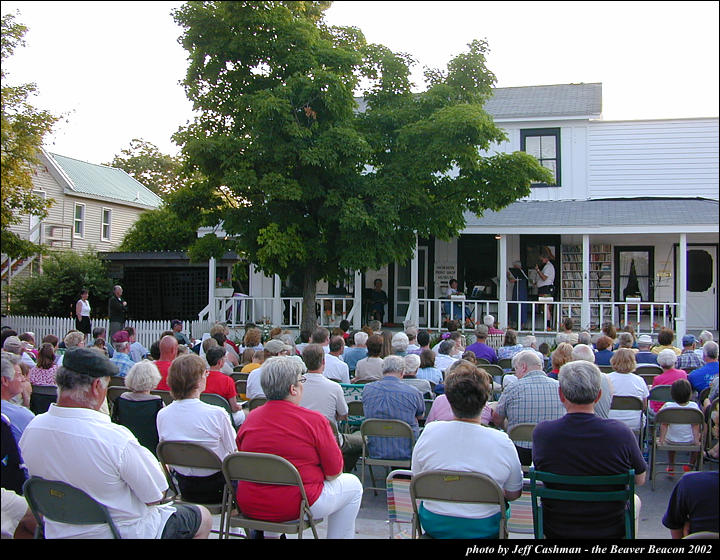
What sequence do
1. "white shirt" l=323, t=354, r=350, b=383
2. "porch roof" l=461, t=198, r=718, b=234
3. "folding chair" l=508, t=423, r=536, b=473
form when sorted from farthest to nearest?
"porch roof" l=461, t=198, r=718, b=234
"white shirt" l=323, t=354, r=350, b=383
"folding chair" l=508, t=423, r=536, b=473

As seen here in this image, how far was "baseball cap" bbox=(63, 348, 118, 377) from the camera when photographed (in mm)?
3354

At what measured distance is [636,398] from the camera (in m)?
6.43

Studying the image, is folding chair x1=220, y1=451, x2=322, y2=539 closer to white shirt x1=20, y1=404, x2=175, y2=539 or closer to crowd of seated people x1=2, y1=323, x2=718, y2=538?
crowd of seated people x1=2, y1=323, x2=718, y2=538

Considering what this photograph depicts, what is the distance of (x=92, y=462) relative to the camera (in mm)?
→ 3297

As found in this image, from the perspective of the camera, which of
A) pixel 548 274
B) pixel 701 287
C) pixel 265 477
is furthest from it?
pixel 701 287

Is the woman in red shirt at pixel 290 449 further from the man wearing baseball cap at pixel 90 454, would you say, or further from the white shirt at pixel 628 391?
the white shirt at pixel 628 391

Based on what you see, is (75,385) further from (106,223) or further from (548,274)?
(106,223)

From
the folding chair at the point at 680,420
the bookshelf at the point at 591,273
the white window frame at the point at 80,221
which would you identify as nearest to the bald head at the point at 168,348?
the folding chair at the point at 680,420

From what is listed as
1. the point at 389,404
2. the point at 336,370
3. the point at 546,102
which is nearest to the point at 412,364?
the point at 336,370

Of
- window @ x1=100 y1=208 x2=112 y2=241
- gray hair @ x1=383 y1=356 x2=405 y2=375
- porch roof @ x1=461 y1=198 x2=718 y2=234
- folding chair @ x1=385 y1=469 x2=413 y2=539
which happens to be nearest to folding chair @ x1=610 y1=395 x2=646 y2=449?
gray hair @ x1=383 y1=356 x2=405 y2=375

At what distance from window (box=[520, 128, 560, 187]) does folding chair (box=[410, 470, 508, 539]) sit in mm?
16805

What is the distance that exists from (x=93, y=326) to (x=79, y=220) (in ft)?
38.2
